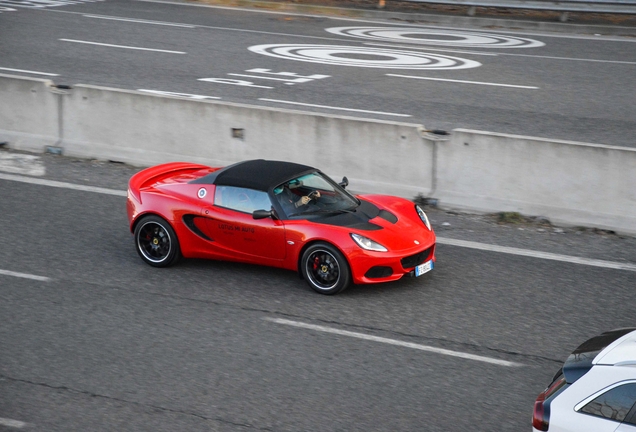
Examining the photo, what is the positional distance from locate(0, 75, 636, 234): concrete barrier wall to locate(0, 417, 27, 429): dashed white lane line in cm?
634

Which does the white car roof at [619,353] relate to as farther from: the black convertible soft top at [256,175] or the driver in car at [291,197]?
the black convertible soft top at [256,175]

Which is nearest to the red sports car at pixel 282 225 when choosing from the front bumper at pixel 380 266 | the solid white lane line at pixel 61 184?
the front bumper at pixel 380 266

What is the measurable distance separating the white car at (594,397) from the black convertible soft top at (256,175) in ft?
14.5

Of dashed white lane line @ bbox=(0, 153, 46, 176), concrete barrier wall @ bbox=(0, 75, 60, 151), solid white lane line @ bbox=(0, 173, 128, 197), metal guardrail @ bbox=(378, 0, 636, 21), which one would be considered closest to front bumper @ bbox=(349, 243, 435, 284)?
solid white lane line @ bbox=(0, 173, 128, 197)

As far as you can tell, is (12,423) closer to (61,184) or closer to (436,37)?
(61,184)

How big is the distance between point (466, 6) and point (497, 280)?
17708 millimetres

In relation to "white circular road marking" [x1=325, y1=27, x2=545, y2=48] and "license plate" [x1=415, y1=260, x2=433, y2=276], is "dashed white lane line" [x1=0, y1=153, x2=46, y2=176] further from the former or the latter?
"white circular road marking" [x1=325, y1=27, x2=545, y2=48]

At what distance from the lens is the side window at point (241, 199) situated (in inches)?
335

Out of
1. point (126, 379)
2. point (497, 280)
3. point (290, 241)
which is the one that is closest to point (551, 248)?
point (497, 280)

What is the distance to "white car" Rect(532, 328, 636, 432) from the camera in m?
4.44

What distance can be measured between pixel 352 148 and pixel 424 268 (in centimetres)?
340

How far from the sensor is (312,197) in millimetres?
Answer: 8648

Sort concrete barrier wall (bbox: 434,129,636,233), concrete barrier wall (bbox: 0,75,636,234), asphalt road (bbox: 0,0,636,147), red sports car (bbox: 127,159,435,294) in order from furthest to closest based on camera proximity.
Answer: asphalt road (bbox: 0,0,636,147) < concrete barrier wall (bbox: 0,75,636,234) < concrete barrier wall (bbox: 434,129,636,233) < red sports car (bbox: 127,159,435,294)

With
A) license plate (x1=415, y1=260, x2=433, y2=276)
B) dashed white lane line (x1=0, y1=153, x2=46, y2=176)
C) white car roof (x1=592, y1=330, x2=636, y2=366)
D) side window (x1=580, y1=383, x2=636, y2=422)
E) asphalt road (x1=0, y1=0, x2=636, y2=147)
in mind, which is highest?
asphalt road (x1=0, y1=0, x2=636, y2=147)
